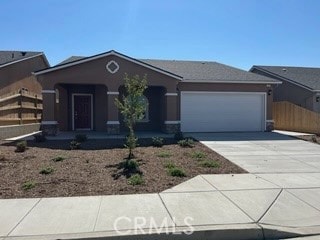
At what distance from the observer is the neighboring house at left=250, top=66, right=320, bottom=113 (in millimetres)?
27750

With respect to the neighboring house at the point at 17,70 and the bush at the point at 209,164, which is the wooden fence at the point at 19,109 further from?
the bush at the point at 209,164

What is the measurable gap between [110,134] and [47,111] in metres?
3.70

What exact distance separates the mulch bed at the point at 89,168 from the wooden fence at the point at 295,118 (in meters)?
10.4

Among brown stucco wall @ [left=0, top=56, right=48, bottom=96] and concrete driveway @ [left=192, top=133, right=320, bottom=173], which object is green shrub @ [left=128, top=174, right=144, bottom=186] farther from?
brown stucco wall @ [left=0, top=56, right=48, bottom=96]

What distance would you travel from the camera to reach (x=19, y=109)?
66.1 feet

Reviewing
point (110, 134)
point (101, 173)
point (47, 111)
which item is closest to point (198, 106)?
point (110, 134)

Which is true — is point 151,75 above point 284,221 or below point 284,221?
above

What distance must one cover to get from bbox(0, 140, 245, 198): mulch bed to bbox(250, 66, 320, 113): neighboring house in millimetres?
15685

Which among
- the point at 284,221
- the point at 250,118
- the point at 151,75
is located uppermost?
the point at 151,75

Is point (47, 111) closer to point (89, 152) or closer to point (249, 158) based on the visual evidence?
point (89, 152)

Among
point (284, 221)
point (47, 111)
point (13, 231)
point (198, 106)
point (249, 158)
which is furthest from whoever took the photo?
point (198, 106)

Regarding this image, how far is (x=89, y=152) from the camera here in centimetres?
1380

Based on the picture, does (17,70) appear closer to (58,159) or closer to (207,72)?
(207,72)

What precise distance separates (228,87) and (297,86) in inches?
353
